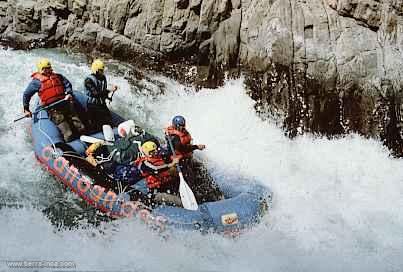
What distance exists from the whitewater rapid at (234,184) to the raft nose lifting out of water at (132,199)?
159 mm

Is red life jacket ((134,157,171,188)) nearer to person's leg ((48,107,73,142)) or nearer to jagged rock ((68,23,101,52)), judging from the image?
person's leg ((48,107,73,142))

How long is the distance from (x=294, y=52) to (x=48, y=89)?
439cm

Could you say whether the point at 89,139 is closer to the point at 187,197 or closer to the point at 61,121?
the point at 61,121

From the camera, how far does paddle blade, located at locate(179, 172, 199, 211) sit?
7305mm

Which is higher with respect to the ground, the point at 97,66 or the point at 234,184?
the point at 97,66

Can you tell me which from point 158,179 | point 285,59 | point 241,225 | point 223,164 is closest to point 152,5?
point 285,59

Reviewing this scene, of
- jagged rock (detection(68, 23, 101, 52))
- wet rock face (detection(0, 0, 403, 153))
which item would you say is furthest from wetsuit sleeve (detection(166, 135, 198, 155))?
jagged rock (detection(68, 23, 101, 52))

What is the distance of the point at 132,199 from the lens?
7324 mm

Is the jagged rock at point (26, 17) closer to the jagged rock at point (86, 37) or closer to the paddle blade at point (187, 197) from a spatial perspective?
the jagged rock at point (86, 37)

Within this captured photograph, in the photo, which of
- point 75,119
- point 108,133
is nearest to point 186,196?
point 108,133

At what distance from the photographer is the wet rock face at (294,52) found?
951 centimetres

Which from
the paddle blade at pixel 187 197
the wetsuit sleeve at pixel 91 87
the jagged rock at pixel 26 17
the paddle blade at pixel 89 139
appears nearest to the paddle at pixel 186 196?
the paddle blade at pixel 187 197

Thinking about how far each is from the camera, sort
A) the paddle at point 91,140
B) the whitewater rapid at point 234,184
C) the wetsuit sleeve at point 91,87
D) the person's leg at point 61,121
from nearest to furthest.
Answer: the whitewater rapid at point 234,184
the paddle at point 91,140
the person's leg at point 61,121
the wetsuit sleeve at point 91,87

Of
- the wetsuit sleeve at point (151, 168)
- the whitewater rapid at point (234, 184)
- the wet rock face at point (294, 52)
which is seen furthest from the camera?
the wet rock face at point (294, 52)
